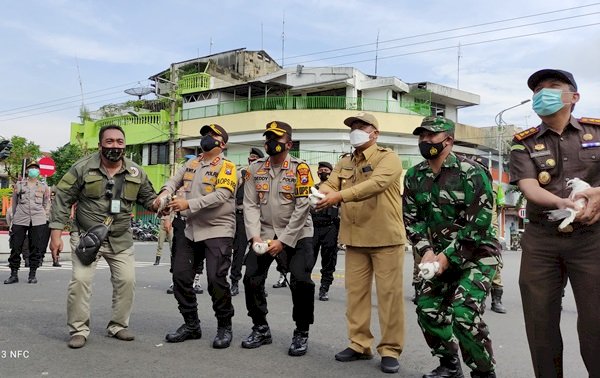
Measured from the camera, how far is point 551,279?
3314 mm

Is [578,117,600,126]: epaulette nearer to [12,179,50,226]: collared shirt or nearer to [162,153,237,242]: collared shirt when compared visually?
[162,153,237,242]: collared shirt

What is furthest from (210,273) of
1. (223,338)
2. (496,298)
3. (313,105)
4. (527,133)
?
(313,105)

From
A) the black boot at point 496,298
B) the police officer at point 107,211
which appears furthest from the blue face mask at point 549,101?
the black boot at point 496,298

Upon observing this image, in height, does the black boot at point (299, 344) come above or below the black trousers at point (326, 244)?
below

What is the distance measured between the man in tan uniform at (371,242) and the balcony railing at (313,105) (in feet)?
100

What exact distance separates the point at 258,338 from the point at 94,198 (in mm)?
2105

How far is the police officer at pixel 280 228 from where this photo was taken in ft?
16.5

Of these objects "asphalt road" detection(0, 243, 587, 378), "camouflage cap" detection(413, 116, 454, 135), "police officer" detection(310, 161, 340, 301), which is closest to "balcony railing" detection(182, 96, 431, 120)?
"police officer" detection(310, 161, 340, 301)

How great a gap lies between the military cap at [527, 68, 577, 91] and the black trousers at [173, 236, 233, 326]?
10.2ft

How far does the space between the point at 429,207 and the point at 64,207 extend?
3491 mm

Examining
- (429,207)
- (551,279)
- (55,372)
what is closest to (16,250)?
(55,372)

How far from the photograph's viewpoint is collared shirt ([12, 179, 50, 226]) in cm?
955

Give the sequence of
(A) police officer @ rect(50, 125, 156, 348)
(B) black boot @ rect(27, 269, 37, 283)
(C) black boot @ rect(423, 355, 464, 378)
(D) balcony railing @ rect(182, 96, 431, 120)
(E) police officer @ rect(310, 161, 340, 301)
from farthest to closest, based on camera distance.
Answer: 1. (D) balcony railing @ rect(182, 96, 431, 120)
2. (B) black boot @ rect(27, 269, 37, 283)
3. (E) police officer @ rect(310, 161, 340, 301)
4. (A) police officer @ rect(50, 125, 156, 348)
5. (C) black boot @ rect(423, 355, 464, 378)

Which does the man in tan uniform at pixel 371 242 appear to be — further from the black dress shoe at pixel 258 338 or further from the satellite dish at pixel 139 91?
the satellite dish at pixel 139 91
